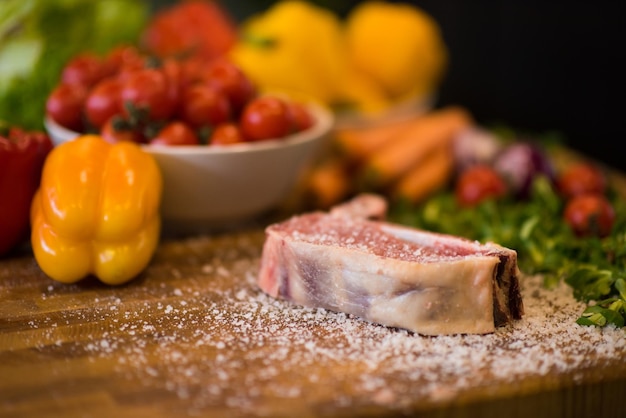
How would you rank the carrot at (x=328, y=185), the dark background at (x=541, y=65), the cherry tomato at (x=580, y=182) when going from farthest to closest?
the dark background at (x=541, y=65)
the carrot at (x=328, y=185)
the cherry tomato at (x=580, y=182)

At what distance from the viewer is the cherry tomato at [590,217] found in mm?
2119

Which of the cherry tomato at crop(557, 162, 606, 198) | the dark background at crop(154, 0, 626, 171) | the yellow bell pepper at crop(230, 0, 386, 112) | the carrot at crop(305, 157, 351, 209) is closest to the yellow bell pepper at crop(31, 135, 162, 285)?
the carrot at crop(305, 157, 351, 209)

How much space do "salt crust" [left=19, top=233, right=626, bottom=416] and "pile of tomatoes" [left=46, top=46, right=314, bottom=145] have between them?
0.49 m

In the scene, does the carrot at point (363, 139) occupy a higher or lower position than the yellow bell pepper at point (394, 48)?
lower

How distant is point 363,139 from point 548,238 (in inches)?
32.1

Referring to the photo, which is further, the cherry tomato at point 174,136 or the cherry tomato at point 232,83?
the cherry tomato at point 232,83

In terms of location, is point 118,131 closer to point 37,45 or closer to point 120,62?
point 120,62

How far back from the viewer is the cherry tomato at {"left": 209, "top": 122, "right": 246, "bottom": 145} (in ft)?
6.84

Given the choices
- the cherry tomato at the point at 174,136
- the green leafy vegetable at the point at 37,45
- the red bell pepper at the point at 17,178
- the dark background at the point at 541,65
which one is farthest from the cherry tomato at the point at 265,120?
Result: the dark background at the point at 541,65

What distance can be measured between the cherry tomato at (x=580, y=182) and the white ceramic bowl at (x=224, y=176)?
A: 76cm

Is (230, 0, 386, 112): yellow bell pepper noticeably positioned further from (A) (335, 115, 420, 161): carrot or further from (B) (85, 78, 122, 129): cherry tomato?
(B) (85, 78, 122, 129): cherry tomato

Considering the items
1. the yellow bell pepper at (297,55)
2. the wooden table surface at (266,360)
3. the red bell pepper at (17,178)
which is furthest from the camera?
the yellow bell pepper at (297,55)

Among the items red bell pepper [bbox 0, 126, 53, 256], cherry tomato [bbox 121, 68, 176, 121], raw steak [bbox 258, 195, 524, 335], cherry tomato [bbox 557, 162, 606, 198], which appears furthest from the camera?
cherry tomato [bbox 557, 162, 606, 198]

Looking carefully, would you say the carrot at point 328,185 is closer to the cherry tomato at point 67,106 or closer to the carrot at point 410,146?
the carrot at point 410,146
